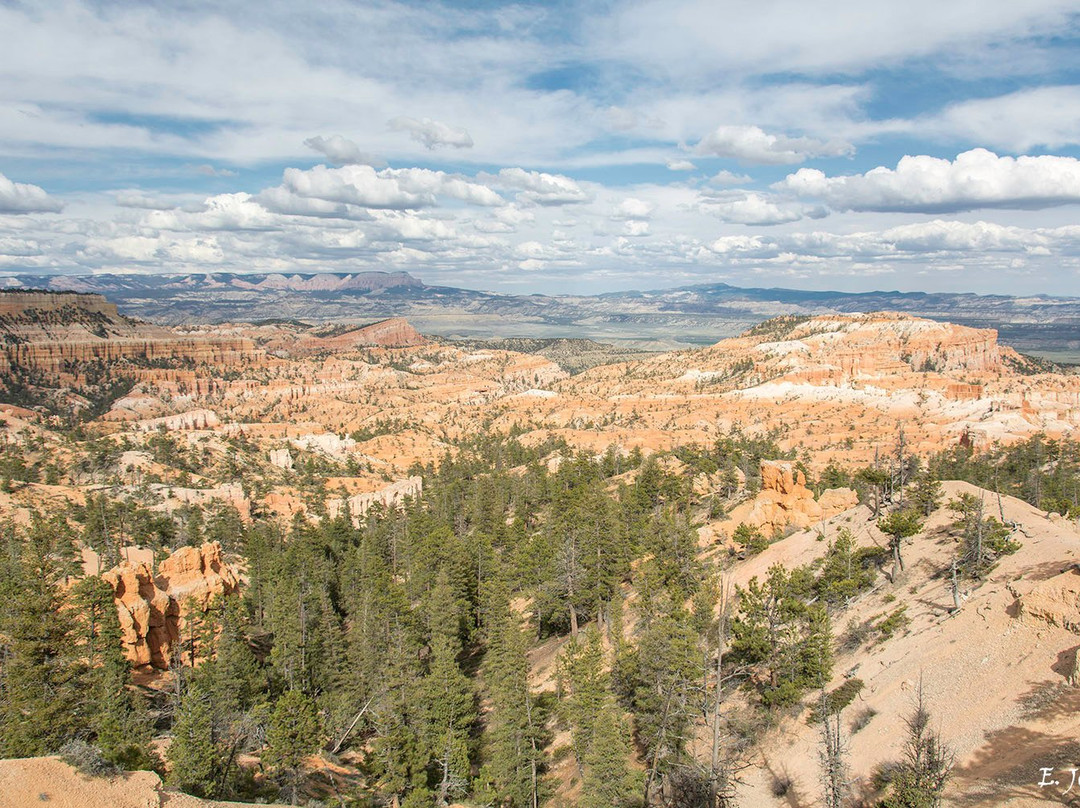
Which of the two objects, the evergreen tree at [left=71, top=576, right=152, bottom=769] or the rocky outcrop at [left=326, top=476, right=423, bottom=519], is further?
the rocky outcrop at [left=326, top=476, right=423, bottom=519]

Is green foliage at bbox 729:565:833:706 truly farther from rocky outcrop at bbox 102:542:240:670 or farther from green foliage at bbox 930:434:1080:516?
green foliage at bbox 930:434:1080:516

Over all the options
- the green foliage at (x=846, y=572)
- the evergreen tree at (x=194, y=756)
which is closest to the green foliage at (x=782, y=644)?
the green foliage at (x=846, y=572)

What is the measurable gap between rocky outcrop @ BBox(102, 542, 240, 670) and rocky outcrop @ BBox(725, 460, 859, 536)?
137 feet

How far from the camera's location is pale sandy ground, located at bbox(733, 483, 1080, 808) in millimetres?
18828

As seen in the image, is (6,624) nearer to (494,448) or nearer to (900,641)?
(900,641)

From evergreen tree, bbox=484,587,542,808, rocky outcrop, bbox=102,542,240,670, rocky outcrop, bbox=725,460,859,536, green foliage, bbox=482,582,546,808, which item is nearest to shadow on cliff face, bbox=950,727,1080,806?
evergreen tree, bbox=484,587,542,808

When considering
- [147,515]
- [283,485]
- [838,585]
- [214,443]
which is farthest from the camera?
[214,443]

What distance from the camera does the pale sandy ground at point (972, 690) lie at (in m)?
18.8

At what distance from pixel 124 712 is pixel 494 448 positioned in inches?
3781

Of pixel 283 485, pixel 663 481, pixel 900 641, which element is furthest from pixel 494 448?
pixel 900 641

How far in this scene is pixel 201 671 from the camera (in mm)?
35906

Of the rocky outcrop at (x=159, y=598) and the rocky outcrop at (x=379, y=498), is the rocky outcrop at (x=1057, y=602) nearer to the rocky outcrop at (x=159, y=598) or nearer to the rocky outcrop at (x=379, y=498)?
the rocky outcrop at (x=159, y=598)

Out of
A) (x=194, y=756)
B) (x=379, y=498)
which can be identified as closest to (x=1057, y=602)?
(x=194, y=756)

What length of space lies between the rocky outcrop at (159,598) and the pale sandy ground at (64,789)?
2120cm
